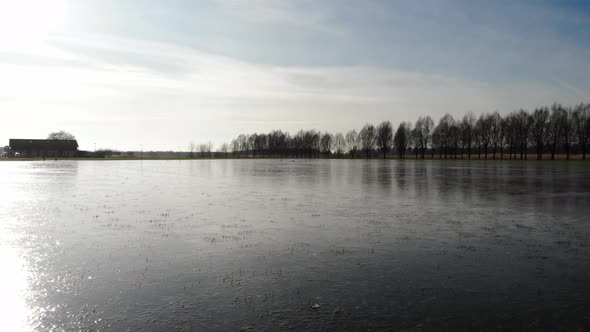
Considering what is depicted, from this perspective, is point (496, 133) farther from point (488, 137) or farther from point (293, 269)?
point (293, 269)

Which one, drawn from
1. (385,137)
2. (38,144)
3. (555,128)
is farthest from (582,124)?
(38,144)

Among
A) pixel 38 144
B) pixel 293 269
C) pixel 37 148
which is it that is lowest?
pixel 293 269

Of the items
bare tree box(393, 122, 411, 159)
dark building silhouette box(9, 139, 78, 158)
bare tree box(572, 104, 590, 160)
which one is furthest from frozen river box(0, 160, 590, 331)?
dark building silhouette box(9, 139, 78, 158)

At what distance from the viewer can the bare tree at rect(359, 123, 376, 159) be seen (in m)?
160

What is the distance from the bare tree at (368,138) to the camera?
526ft

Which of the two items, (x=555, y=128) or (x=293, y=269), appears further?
(x=555, y=128)

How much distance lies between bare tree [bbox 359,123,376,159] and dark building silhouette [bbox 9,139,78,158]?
4540 inches

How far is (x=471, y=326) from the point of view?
5934mm

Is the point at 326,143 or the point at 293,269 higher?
the point at 326,143

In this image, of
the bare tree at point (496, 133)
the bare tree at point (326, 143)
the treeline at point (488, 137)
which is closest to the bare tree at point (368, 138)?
the treeline at point (488, 137)

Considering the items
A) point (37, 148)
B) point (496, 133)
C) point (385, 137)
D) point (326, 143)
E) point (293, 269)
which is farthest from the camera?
point (326, 143)

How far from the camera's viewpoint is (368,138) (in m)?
162

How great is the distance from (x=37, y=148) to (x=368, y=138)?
412 feet

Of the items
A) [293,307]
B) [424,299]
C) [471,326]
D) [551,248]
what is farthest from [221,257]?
[551,248]
